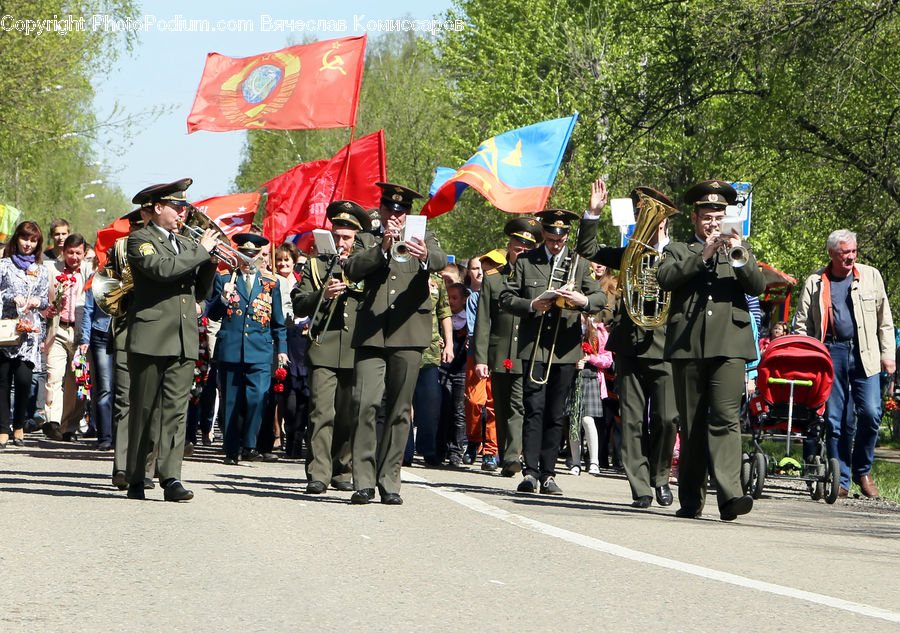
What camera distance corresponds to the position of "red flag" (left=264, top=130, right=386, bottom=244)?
20.8 meters

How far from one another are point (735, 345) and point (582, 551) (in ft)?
8.10

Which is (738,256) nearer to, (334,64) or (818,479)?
(818,479)

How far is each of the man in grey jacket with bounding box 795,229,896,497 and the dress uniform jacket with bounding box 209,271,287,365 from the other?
4.97m

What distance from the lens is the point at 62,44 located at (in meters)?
32.3

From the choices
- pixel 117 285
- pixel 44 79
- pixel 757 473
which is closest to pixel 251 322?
pixel 117 285

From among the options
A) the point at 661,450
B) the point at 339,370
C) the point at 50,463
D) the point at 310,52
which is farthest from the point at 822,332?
the point at 310,52

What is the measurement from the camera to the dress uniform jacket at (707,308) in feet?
34.0

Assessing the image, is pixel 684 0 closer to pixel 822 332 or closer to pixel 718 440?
pixel 822 332

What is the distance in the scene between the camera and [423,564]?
308 inches

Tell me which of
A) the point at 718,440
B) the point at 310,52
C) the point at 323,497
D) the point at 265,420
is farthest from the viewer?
the point at 310,52

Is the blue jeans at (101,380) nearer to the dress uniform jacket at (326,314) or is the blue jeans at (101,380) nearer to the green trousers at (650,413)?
the dress uniform jacket at (326,314)

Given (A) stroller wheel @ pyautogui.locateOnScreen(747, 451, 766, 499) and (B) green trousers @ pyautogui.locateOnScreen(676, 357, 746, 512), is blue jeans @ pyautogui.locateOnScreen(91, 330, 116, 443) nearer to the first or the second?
(A) stroller wheel @ pyautogui.locateOnScreen(747, 451, 766, 499)

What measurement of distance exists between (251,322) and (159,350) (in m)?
4.58

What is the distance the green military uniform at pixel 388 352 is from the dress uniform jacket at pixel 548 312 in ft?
5.21
